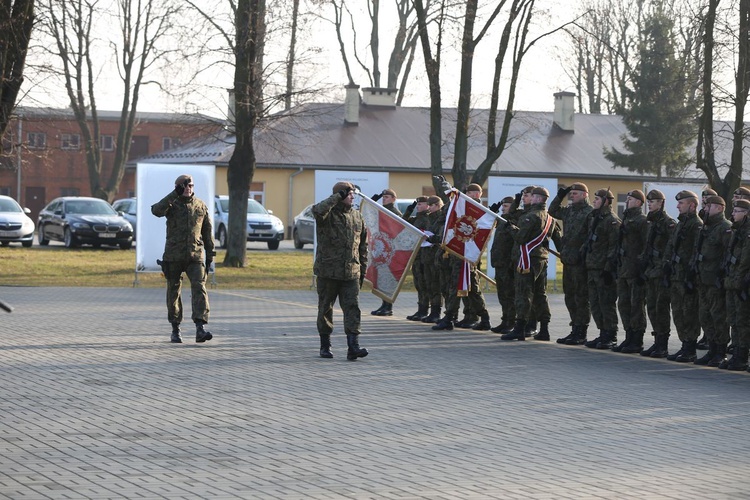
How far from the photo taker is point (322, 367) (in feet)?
42.1

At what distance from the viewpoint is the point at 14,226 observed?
3616 cm

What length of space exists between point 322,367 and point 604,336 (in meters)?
4.26

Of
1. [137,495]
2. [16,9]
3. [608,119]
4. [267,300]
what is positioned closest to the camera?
[137,495]

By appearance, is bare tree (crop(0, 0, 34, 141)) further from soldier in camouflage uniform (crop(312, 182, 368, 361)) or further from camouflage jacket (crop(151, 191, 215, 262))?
soldier in camouflage uniform (crop(312, 182, 368, 361))

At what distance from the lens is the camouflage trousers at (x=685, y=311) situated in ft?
46.3

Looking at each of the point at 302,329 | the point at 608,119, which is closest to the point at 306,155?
the point at 608,119

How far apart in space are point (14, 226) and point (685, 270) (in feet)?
85.6

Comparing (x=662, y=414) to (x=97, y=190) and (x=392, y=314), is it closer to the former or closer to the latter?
(x=392, y=314)

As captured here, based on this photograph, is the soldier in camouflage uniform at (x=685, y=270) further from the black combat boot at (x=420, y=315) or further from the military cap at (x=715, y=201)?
the black combat boot at (x=420, y=315)

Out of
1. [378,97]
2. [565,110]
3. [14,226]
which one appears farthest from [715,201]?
[565,110]

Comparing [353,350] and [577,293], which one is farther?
[577,293]

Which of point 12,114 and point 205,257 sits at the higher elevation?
point 12,114

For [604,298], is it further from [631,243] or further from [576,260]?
[631,243]

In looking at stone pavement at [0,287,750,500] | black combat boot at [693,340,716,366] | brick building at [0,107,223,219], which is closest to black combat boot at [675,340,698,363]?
black combat boot at [693,340,716,366]
